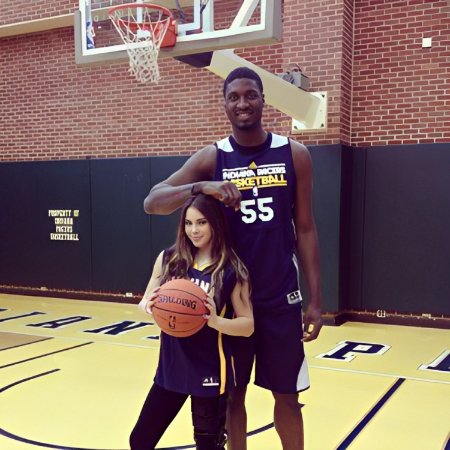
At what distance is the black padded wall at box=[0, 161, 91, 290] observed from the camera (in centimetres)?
880

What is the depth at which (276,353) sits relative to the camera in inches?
93.3

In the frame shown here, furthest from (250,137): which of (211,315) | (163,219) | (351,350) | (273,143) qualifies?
(163,219)

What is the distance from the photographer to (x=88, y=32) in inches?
226

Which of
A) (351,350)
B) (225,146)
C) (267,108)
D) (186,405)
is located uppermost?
(267,108)

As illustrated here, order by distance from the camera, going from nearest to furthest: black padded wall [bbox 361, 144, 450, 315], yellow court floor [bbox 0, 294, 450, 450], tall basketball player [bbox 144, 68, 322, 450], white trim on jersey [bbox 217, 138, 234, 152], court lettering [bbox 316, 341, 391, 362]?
tall basketball player [bbox 144, 68, 322, 450], white trim on jersey [bbox 217, 138, 234, 152], yellow court floor [bbox 0, 294, 450, 450], court lettering [bbox 316, 341, 391, 362], black padded wall [bbox 361, 144, 450, 315]

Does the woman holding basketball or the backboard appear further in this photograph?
the backboard

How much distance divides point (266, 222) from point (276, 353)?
548 millimetres

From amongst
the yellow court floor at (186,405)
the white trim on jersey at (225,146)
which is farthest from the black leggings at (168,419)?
the yellow court floor at (186,405)

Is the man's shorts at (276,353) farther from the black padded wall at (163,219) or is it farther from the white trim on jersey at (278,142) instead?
the black padded wall at (163,219)

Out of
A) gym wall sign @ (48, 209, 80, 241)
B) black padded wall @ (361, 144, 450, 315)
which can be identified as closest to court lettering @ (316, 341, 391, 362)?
black padded wall @ (361, 144, 450, 315)

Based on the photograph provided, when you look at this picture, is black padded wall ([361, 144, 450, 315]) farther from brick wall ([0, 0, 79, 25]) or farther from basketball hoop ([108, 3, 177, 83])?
brick wall ([0, 0, 79, 25])

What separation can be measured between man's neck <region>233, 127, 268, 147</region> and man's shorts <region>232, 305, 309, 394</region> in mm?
711

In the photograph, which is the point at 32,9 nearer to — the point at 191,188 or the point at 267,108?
the point at 267,108

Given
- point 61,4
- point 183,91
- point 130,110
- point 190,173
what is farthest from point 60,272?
point 190,173
